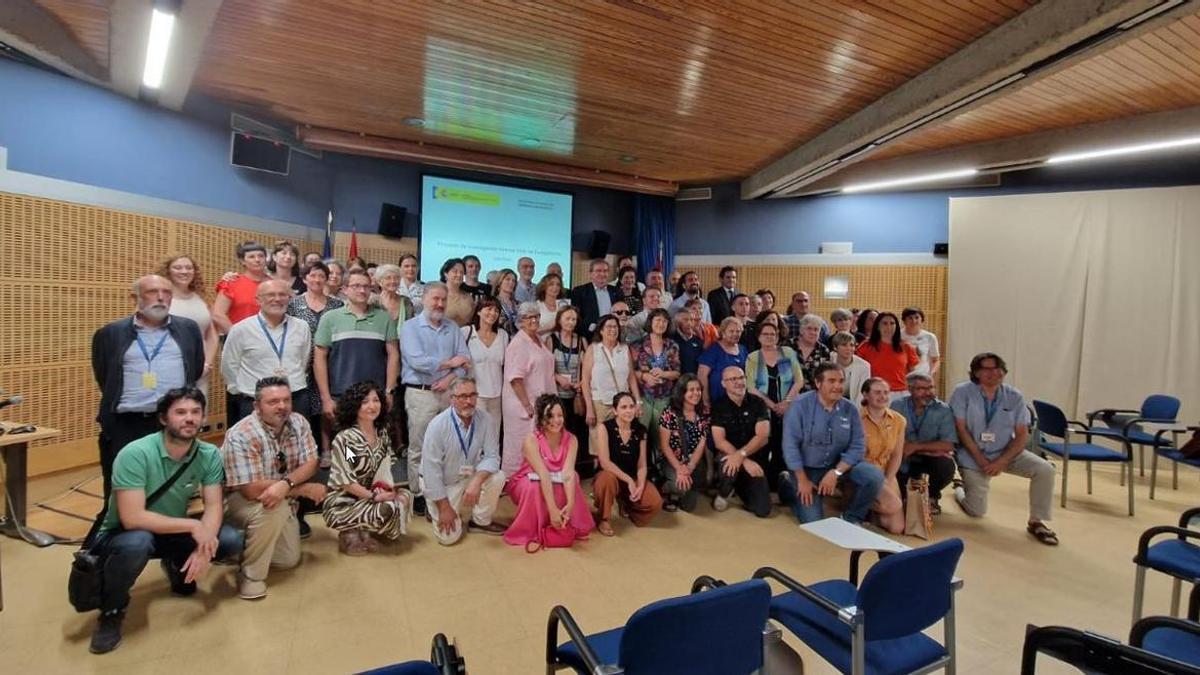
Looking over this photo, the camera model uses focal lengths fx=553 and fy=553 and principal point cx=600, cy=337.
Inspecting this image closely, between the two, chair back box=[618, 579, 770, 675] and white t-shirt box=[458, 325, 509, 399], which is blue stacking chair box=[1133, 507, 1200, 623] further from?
white t-shirt box=[458, 325, 509, 399]

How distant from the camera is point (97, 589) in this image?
241cm

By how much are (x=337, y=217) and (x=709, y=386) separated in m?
5.64

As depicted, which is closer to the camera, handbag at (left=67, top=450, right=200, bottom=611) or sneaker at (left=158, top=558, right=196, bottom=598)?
handbag at (left=67, top=450, right=200, bottom=611)

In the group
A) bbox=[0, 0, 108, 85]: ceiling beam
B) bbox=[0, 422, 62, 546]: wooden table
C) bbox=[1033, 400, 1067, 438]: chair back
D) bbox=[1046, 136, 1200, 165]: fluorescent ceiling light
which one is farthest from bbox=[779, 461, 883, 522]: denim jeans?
bbox=[0, 0, 108, 85]: ceiling beam

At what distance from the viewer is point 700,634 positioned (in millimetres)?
1557

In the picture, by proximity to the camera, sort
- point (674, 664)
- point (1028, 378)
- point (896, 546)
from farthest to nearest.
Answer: point (1028, 378)
point (896, 546)
point (674, 664)

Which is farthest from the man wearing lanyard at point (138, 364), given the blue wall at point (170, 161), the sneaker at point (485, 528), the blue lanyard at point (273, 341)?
the blue wall at point (170, 161)

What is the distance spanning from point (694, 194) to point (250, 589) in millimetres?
8191

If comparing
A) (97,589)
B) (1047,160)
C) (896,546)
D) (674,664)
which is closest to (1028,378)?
(1047,160)

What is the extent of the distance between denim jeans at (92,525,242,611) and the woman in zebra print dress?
0.82 m

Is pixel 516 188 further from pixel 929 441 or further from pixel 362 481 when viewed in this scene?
pixel 929 441

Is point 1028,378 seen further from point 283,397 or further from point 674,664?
point 283,397

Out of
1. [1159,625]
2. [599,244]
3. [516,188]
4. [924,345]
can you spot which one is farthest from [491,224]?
[1159,625]

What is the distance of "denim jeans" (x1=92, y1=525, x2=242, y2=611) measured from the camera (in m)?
2.43
